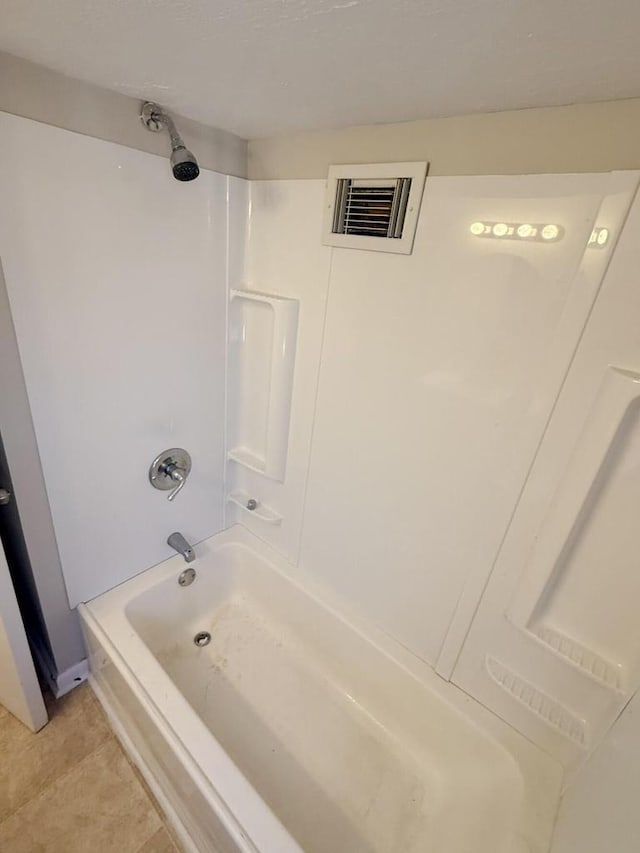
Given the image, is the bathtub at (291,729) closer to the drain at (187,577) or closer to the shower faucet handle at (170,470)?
the drain at (187,577)

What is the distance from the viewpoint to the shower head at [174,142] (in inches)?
35.8

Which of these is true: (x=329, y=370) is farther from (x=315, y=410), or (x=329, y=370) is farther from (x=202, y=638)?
(x=202, y=638)

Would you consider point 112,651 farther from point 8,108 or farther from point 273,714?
point 8,108

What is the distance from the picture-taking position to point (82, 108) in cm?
88

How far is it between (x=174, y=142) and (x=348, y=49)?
1.78ft

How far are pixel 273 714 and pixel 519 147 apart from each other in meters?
1.81

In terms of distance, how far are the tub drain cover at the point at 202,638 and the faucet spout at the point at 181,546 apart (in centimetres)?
36

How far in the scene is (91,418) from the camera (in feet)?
3.76

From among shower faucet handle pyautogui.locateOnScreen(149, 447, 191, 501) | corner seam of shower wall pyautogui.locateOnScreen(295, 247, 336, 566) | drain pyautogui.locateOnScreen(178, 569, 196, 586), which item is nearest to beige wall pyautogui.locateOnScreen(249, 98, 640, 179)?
corner seam of shower wall pyautogui.locateOnScreen(295, 247, 336, 566)

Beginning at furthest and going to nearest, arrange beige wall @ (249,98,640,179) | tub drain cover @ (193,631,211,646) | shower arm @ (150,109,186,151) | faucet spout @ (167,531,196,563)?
tub drain cover @ (193,631,211,646) → faucet spout @ (167,531,196,563) → shower arm @ (150,109,186,151) → beige wall @ (249,98,640,179)

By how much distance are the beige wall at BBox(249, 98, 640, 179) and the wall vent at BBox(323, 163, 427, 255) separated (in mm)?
35

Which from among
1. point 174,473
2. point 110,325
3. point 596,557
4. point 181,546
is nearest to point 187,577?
point 181,546

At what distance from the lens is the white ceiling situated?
482mm

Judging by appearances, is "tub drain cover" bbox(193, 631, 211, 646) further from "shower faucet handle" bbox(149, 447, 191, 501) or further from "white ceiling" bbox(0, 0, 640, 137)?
"white ceiling" bbox(0, 0, 640, 137)
